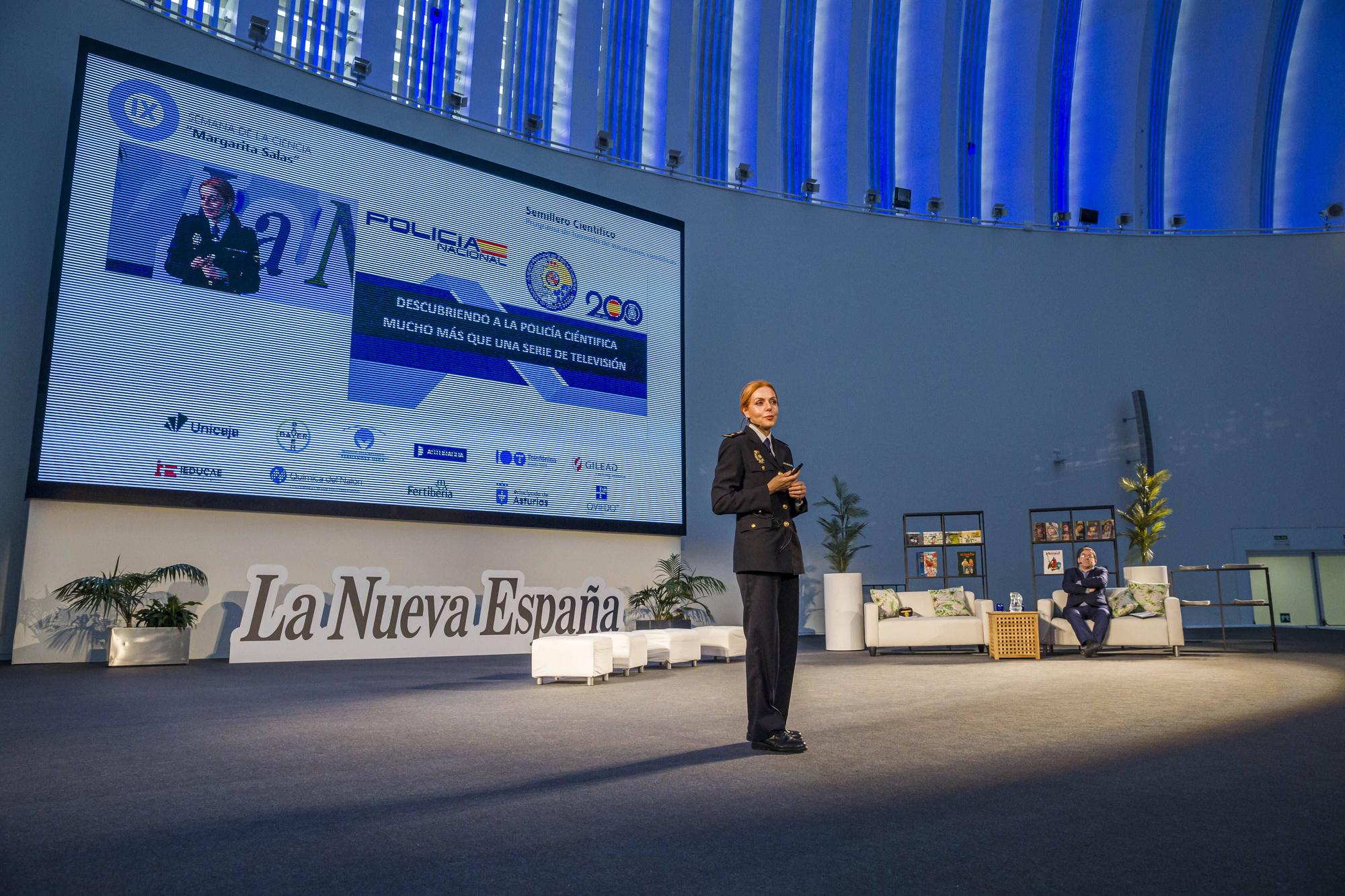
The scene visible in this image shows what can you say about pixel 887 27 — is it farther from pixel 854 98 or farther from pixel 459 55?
pixel 459 55

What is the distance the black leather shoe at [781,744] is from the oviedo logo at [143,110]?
755 cm

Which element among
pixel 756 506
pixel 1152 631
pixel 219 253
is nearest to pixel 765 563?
pixel 756 506

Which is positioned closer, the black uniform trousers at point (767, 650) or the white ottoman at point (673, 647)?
the black uniform trousers at point (767, 650)

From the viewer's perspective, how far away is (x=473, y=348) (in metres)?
8.94

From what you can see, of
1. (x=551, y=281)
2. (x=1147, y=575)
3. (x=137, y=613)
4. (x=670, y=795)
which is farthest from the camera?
(x=551, y=281)

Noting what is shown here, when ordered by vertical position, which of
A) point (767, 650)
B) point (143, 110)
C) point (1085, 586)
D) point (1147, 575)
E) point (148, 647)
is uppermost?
point (143, 110)

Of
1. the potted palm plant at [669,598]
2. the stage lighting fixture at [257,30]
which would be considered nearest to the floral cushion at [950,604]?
the potted palm plant at [669,598]

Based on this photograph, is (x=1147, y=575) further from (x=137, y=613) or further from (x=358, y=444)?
(x=137, y=613)

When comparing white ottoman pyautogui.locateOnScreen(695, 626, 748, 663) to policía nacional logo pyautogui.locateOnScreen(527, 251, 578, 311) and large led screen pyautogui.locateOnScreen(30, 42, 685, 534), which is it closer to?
large led screen pyautogui.locateOnScreen(30, 42, 685, 534)

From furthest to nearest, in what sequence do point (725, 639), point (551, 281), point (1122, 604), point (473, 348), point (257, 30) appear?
point (551, 281) < point (257, 30) < point (473, 348) < point (1122, 604) < point (725, 639)

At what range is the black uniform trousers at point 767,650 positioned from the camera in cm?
292

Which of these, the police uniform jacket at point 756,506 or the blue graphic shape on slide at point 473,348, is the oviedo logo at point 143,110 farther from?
the police uniform jacket at point 756,506

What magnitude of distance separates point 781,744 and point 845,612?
717 cm

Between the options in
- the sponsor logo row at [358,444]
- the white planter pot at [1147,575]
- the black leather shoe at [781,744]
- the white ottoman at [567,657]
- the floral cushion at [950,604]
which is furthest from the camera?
the white planter pot at [1147,575]
